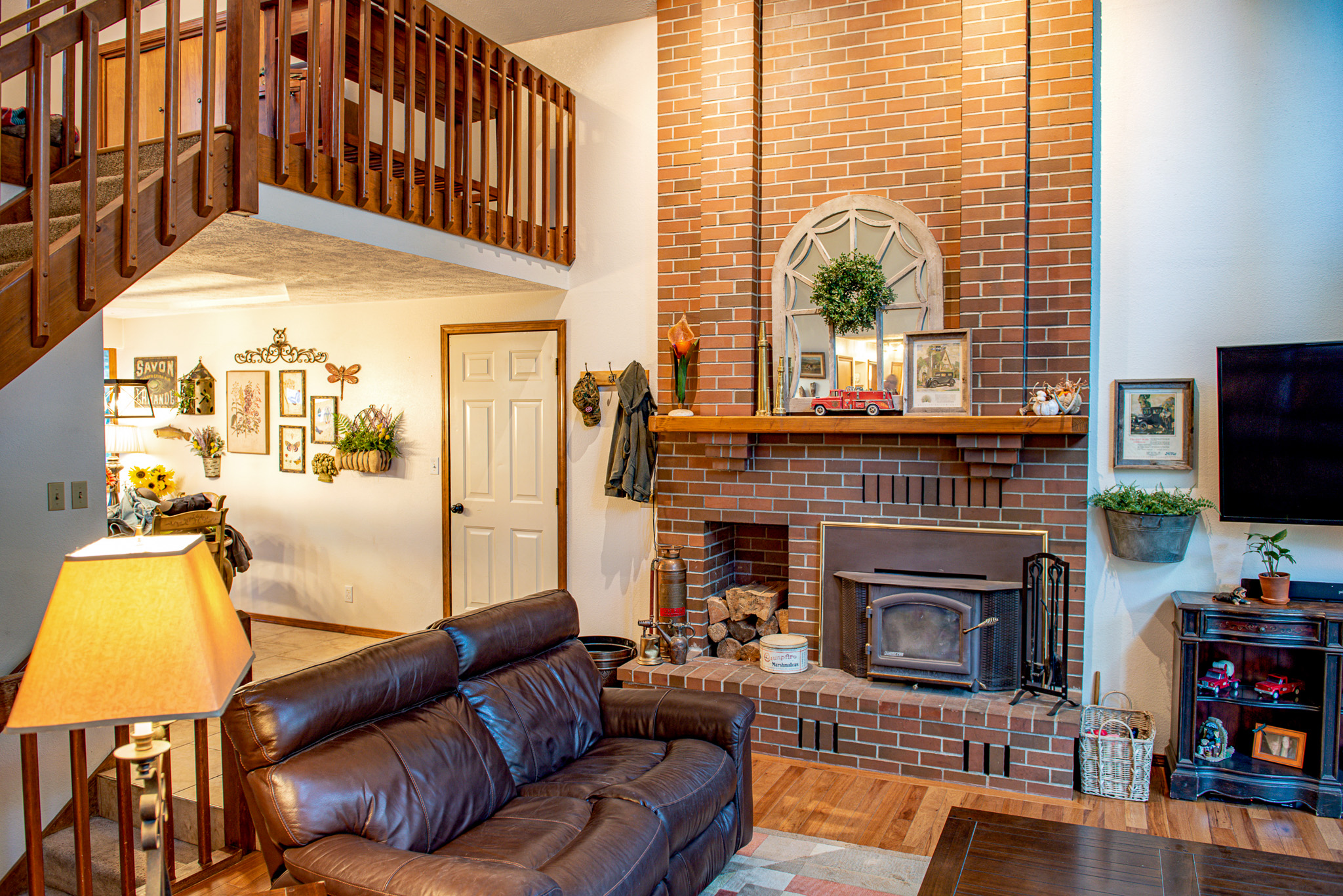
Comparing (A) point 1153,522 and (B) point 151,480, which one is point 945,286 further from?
(B) point 151,480

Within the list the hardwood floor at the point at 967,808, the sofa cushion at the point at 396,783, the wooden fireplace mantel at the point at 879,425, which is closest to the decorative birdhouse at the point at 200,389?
the wooden fireplace mantel at the point at 879,425

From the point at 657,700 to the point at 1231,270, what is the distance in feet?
10.0

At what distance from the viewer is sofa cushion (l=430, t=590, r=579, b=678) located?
2883mm

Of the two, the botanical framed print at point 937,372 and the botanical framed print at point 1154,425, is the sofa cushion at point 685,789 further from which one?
the botanical framed print at point 1154,425

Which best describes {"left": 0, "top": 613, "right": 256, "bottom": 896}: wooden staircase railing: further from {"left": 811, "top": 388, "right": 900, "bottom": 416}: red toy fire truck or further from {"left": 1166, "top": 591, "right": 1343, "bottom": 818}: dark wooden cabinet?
{"left": 1166, "top": 591, "right": 1343, "bottom": 818}: dark wooden cabinet

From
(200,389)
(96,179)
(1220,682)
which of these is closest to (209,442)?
(200,389)

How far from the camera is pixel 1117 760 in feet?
11.8

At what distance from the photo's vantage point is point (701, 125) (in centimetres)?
468

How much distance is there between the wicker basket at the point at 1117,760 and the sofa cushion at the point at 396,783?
8.06 feet

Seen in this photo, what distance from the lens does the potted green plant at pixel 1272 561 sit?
11.6 feet

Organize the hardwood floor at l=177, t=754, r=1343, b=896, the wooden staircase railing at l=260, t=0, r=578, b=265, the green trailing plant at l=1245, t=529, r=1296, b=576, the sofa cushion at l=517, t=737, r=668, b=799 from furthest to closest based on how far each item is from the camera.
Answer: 1. the green trailing plant at l=1245, t=529, r=1296, b=576
2. the wooden staircase railing at l=260, t=0, r=578, b=265
3. the hardwood floor at l=177, t=754, r=1343, b=896
4. the sofa cushion at l=517, t=737, r=668, b=799

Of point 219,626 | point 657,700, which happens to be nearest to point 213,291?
point 657,700

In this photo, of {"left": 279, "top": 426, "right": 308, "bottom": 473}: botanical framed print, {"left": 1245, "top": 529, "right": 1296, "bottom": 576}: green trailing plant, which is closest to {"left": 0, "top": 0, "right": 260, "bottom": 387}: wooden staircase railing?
{"left": 279, "top": 426, "right": 308, "bottom": 473}: botanical framed print

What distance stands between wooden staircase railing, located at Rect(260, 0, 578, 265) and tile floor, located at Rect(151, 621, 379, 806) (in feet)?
6.78
